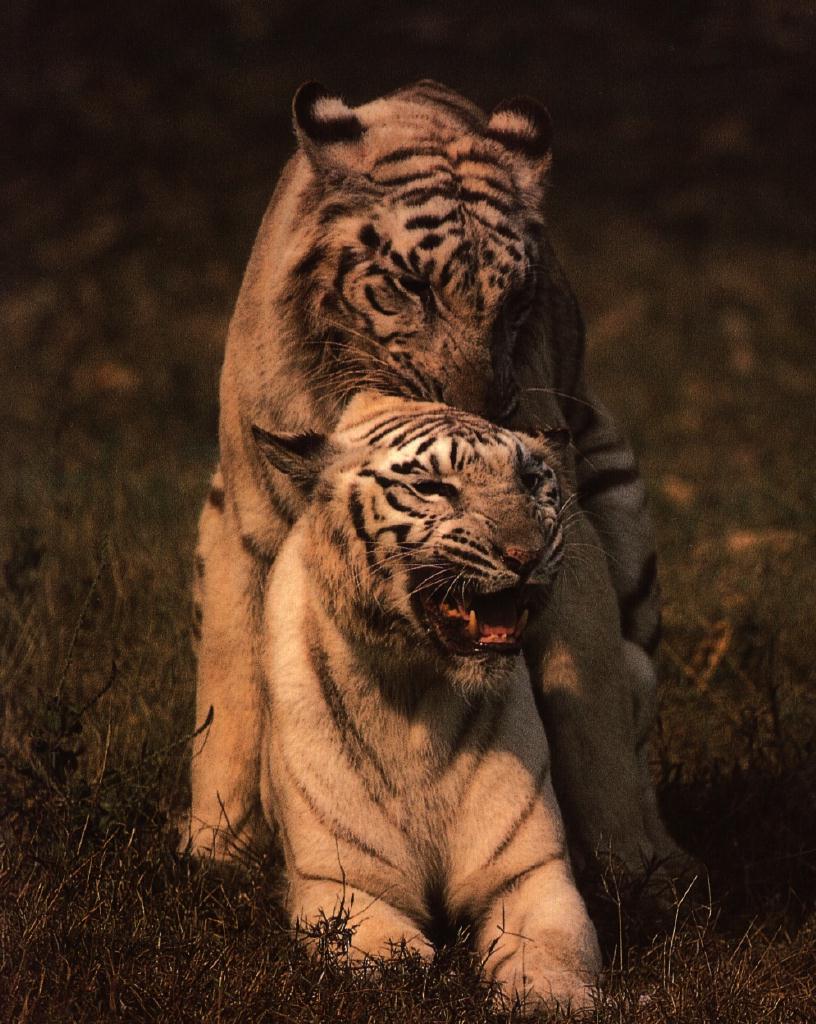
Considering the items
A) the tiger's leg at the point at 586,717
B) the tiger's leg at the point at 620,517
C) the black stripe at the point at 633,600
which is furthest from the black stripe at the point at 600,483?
the tiger's leg at the point at 586,717

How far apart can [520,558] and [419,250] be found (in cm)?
90

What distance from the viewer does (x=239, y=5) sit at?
243 inches

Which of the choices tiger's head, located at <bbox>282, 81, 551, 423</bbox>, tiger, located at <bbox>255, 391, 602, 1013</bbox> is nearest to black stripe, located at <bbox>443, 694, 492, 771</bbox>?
tiger, located at <bbox>255, 391, 602, 1013</bbox>

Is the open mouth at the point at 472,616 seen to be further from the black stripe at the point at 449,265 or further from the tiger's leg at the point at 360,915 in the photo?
the black stripe at the point at 449,265

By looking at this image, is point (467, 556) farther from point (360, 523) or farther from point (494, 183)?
point (494, 183)

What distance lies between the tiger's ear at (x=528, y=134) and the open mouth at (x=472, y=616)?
4.06 ft

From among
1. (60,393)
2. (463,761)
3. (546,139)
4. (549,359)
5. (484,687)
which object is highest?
(546,139)

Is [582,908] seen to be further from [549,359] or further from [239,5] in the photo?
[239,5]

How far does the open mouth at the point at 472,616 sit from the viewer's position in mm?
3029

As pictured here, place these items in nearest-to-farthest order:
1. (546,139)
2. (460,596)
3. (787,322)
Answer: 1. (460,596)
2. (546,139)
3. (787,322)

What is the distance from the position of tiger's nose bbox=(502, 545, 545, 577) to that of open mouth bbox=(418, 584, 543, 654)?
0.07 meters

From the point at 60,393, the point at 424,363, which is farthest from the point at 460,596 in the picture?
the point at 60,393

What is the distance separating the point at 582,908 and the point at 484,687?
0.48 m

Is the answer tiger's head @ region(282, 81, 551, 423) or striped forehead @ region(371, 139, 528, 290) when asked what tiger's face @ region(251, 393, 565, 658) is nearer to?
tiger's head @ region(282, 81, 551, 423)
